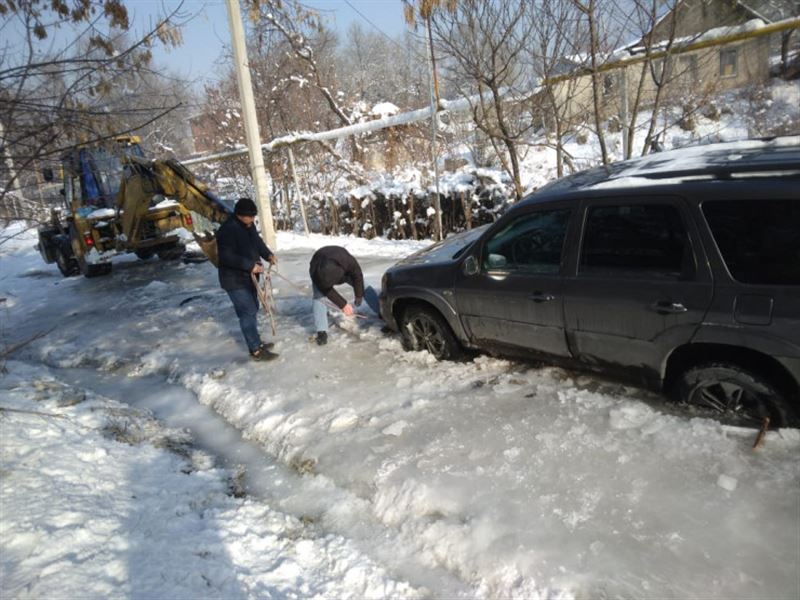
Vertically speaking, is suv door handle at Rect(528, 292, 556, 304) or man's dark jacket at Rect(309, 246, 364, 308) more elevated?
man's dark jacket at Rect(309, 246, 364, 308)

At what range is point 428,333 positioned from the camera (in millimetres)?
5215

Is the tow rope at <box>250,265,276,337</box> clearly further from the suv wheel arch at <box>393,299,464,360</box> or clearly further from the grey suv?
the grey suv

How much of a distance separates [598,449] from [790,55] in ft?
90.8

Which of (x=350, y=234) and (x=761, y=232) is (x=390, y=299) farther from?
(x=350, y=234)

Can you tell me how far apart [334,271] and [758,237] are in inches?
153

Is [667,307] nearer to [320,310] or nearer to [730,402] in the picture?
[730,402]

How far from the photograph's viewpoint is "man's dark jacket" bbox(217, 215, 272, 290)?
5.61 metres

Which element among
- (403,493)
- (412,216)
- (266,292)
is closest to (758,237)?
(403,493)

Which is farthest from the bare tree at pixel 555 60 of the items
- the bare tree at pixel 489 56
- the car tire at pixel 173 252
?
the car tire at pixel 173 252

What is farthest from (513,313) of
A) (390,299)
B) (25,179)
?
(25,179)

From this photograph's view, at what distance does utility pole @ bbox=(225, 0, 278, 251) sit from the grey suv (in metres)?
7.66

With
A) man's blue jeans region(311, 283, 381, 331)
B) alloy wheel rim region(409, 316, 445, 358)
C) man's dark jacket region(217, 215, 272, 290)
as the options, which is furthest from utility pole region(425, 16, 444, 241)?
alloy wheel rim region(409, 316, 445, 358)

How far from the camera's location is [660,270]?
3340mm

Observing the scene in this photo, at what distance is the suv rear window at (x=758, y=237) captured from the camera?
2822 mm
